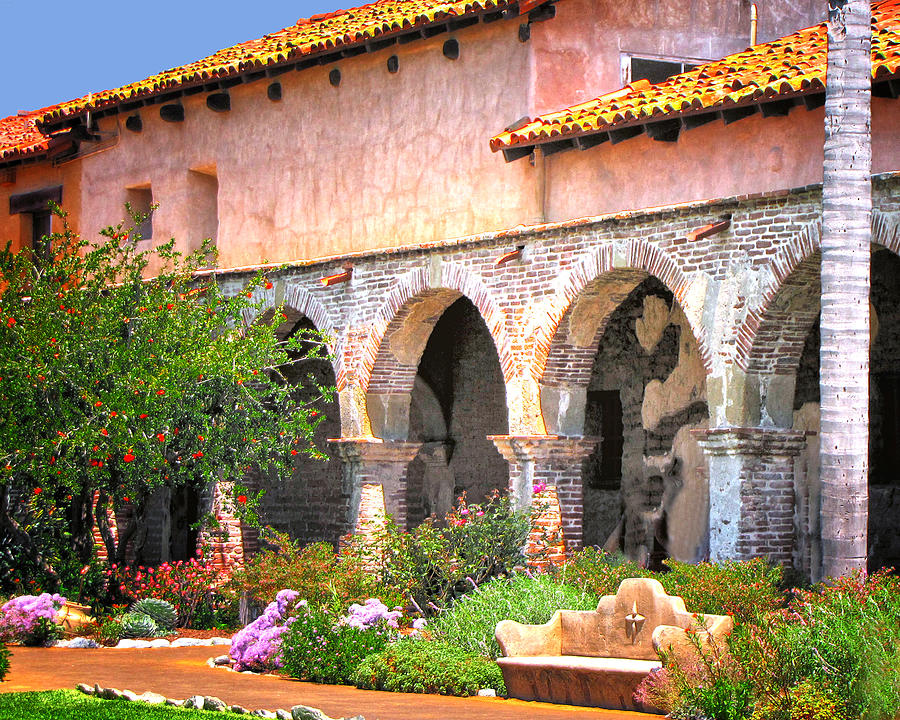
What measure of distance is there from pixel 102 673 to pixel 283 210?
8674mm

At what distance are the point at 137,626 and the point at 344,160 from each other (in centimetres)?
656

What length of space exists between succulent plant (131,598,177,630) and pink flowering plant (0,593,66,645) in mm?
983

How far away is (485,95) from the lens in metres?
18.6

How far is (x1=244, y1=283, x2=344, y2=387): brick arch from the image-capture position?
1950 cm

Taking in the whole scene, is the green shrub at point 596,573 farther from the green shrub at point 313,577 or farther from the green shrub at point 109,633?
the green shrub at point 109,633

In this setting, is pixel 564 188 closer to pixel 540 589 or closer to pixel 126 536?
pixel 540 589

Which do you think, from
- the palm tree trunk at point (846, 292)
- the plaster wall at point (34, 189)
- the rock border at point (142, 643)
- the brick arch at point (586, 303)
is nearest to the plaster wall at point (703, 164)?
the brick arch at point (586, 303)

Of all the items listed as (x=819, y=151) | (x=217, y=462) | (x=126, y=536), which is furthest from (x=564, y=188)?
(x=126, y=536)

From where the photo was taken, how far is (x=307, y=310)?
1988cm

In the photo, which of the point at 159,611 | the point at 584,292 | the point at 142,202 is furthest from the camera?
the point at 142,202

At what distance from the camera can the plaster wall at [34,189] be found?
2434 centimetres

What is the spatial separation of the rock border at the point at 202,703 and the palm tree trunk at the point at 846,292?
4.13 metres

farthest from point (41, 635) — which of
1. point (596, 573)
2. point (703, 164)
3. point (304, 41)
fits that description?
point (703, 164)

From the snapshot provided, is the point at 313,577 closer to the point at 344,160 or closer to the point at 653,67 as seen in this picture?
the point at 344,160
